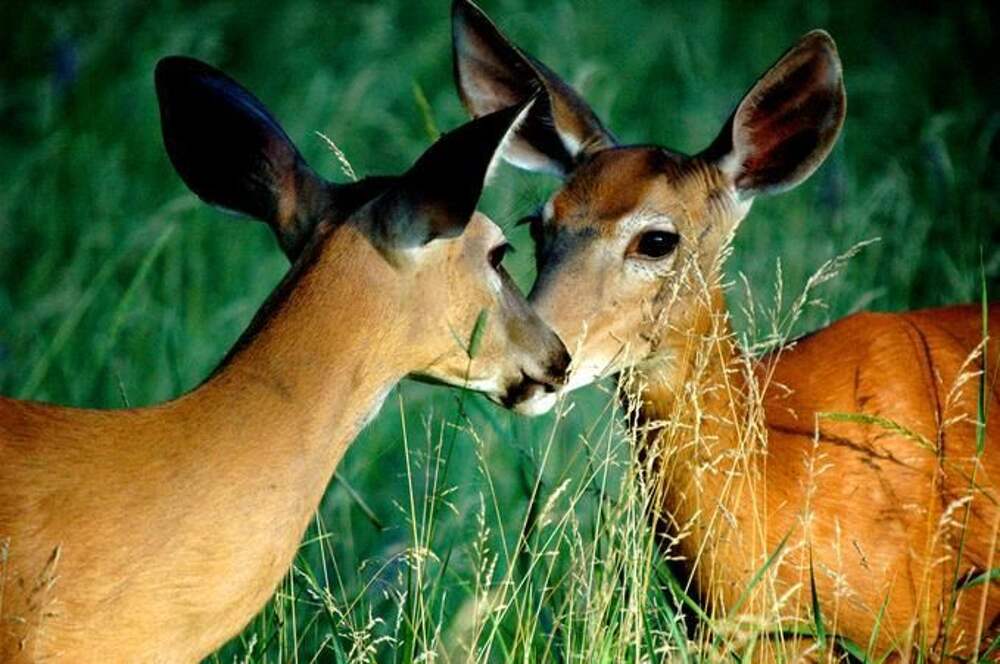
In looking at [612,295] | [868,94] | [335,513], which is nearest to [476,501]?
[335,513]

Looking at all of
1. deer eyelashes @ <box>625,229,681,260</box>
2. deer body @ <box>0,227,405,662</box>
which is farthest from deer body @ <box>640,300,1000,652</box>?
deer body @ <box>0,227,405,662</box>

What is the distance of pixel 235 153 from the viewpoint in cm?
491

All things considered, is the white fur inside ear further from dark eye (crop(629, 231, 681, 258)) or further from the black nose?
dark eye (crop(629, 231, 681, 258))

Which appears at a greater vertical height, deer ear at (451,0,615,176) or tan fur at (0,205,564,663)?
deer ear at (451,0,615,176)

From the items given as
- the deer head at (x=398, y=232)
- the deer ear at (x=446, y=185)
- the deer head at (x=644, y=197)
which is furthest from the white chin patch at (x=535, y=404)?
the deer ear at (x=446, y=185)

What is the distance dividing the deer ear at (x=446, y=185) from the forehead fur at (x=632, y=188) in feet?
3.87

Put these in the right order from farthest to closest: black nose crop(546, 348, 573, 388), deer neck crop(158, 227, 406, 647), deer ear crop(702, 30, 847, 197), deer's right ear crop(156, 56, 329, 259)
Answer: deer ear crop(702, 30, 847, 197) < black nose crop(546, 348, 573, 388) < deer's right ear crop(156, 56, 329, 259) < deer neck crop(158, 227, 406, 647)

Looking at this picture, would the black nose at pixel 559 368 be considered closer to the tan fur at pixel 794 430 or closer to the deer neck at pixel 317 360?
the tan fur at pixel 794 430

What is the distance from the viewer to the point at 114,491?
13.8 feet

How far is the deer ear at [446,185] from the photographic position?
439 centimetres

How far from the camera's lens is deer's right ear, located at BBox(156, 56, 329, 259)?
482cm

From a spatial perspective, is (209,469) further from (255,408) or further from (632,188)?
(632,188)

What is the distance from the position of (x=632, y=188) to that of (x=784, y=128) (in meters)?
0.50

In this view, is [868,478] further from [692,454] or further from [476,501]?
[476,501]
